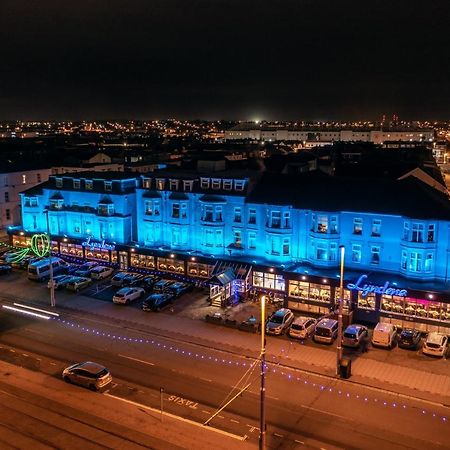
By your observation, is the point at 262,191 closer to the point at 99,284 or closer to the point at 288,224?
the point at 288,224

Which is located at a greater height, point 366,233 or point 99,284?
point 366,233

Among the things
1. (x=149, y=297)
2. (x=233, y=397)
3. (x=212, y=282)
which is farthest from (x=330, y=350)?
(x=149, y=297)

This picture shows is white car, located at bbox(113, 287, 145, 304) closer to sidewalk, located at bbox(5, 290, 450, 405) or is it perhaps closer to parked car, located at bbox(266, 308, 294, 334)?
sidewalk, located at bbox(5, 290, 450, 405)

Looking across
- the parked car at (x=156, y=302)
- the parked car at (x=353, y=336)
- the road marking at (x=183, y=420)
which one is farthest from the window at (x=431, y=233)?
the road marking at (x=183, y=420)

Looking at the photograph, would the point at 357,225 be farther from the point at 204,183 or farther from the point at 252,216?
the point at 204,183

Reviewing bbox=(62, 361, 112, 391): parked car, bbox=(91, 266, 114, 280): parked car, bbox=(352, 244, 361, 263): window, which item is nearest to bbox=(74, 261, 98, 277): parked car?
bbox=(91, 266, 114, 280): parked car

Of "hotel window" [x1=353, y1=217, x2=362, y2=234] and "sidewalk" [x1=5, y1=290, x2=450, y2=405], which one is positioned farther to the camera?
"hotel window" [x1=353, y1=217, x2=362, y2=234]

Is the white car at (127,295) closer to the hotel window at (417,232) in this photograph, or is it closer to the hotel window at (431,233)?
the hotel window at (417,232)
